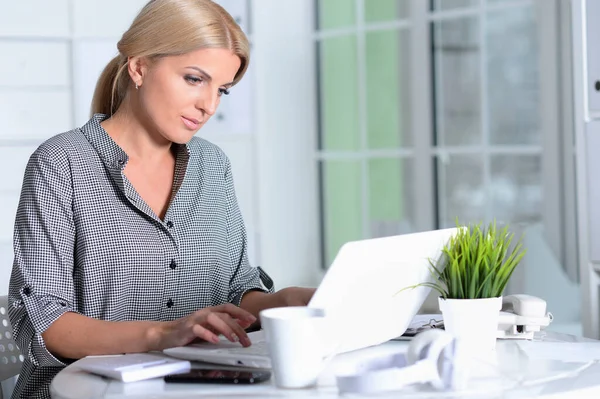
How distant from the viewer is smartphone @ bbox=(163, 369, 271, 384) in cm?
133

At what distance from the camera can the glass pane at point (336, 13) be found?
16.1 ft

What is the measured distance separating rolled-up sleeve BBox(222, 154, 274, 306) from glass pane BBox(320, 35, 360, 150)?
2735 mm

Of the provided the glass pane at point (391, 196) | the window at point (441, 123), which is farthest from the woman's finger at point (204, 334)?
the glass pane at point (391, 196)

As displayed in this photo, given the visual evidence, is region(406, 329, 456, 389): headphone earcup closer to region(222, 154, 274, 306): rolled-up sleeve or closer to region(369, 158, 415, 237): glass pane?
region(222, 154, 274, 306): rolled-up sleeve

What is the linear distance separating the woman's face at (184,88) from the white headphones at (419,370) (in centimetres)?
79

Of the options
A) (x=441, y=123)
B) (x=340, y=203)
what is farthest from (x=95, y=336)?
(x=340, y=203)

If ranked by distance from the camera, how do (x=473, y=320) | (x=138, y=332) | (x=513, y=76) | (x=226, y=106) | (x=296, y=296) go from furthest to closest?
(x=226, y=106)
(x=513, y=76)
(x=296, y=296)
(x=138, y=332)
(x=473, y=320)

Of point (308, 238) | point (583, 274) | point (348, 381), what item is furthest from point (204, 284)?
point (308, 238)

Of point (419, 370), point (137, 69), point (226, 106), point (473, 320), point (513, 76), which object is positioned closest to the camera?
point (419, 370)

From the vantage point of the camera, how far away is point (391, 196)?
4.70m

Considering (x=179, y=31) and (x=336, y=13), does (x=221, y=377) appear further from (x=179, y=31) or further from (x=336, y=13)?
(x=336, y=13)

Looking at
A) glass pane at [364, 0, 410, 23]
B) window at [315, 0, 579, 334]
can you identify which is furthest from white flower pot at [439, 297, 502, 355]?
glass pane at [364, 0, 410, 23]

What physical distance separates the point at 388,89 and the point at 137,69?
282 cm

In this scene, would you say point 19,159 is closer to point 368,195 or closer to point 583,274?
point 368,195
